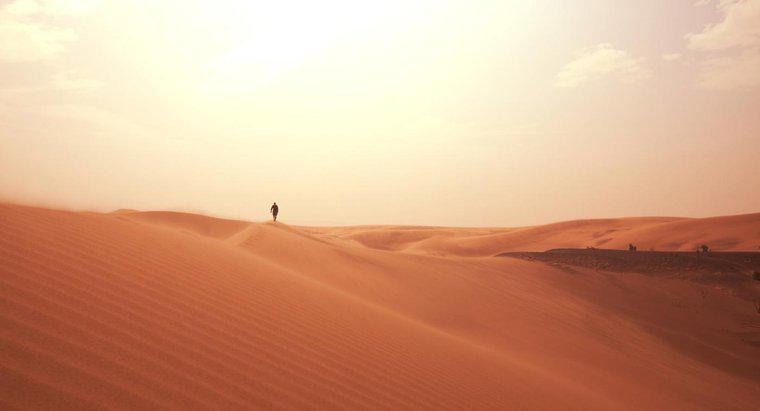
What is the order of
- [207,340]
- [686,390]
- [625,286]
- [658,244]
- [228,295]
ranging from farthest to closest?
[658,244] < [625,286] < [686,390] < [228,295] < [207,340]

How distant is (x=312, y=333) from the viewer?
13.5ft

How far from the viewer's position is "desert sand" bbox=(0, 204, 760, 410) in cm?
249

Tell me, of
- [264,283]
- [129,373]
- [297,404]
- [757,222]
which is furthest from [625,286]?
[757,222]

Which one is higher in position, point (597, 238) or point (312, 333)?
point (597, 238)

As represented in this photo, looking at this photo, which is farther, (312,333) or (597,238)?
(597,238)

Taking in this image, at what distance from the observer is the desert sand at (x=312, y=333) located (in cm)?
249

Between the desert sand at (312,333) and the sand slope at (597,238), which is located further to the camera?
the sand slope at (597,238)

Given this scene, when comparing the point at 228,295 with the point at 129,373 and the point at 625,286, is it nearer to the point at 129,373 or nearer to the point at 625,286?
the point at 129,373

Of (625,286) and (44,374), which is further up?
(44,374)

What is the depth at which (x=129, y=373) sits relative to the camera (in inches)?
95.0

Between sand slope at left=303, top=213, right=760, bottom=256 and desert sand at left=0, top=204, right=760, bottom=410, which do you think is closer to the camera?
desert sand at left=0, top=204, right=760, bottom=410

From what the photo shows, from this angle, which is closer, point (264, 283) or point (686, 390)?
point (264, 283)

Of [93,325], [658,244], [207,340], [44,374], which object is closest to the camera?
[44,374]

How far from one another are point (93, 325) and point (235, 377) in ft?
2.90
